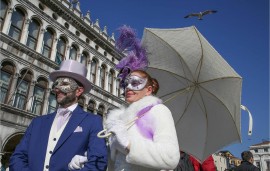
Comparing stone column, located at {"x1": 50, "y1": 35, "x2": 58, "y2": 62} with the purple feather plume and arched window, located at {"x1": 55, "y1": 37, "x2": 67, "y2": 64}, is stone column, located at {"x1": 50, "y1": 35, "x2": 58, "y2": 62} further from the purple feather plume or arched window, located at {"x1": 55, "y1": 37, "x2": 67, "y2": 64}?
the purple feather plume

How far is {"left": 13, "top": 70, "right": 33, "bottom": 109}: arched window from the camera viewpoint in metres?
13.9

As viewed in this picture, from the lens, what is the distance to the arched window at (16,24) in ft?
47.7

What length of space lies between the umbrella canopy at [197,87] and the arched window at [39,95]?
40.5ft

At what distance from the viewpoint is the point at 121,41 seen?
2.98 meters

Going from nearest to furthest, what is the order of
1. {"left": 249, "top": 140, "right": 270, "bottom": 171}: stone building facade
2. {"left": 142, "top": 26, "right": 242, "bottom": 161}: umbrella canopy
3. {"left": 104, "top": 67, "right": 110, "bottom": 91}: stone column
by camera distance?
{"left": 142, "top": 26, "right": 242, "bottom": 161}: umbrella canopy < {"left": 104, "top": 67, "right": 110, "bottom": 91}: stone column < {"left": 249, "top": 140, "right": 270, "bottom": 171}: stone building facade

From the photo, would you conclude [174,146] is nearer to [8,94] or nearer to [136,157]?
[136,157]

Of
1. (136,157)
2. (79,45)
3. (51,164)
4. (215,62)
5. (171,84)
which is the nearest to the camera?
(136,157)

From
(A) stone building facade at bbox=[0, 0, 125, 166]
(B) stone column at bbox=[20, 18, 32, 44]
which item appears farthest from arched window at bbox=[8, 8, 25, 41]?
(B) stone column at bbox=[20, 18, 32, 44]

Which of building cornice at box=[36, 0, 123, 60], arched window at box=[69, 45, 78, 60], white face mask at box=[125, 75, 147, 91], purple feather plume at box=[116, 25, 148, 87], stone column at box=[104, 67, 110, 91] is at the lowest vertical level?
white face mask at box=[125, 75, 147, 91]

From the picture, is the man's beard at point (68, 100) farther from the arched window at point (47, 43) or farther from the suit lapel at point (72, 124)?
the arched window at point (47, 43)

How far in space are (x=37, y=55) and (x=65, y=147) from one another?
14.0m

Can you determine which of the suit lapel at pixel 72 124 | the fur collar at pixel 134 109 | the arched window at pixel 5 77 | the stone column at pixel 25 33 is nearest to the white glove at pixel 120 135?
the fur collar at pixel 134 109

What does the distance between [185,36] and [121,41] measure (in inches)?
44.1

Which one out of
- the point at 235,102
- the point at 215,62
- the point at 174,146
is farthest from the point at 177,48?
the point at 174,146
